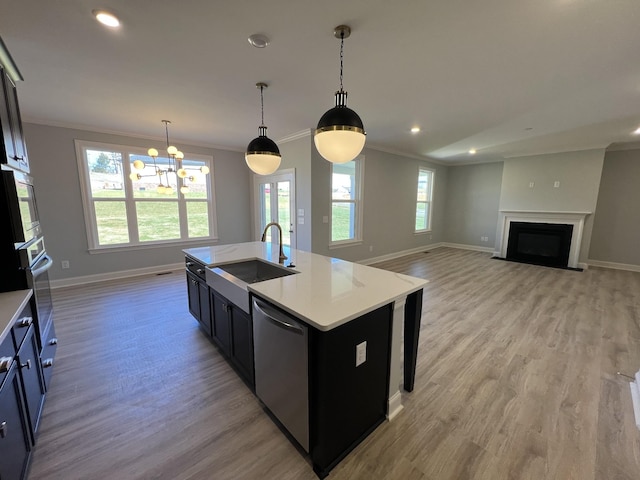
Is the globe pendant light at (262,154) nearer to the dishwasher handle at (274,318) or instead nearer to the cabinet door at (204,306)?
the cabinet door at (204,306)

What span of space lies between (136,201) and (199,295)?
10.8 feet

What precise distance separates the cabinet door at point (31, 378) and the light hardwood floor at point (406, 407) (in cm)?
19

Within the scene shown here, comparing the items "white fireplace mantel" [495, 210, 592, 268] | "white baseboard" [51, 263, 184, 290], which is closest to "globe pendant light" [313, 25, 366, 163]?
"white baseboard" [51, 263, 184, 290]

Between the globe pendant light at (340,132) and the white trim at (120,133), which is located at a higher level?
the white trim at (120,133)

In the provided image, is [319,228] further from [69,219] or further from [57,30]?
[69,219]

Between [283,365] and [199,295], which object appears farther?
[199,295]

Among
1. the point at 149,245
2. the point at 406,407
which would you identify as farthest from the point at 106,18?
the point at 149,245

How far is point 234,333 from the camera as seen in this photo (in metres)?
2.07

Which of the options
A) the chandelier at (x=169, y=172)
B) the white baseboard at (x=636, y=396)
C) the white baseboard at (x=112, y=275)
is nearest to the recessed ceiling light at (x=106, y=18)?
the chandelier at (x=169, y=172)

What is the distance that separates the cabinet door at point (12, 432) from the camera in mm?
1096

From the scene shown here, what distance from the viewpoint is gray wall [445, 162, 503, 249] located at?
725 cm

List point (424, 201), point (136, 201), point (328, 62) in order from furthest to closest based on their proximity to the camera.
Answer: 1. point (424, 201)
2. point (136, 201)
3. point (328, 62)

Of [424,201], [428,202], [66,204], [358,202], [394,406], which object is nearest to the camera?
[394,406]

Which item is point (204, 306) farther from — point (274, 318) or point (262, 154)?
point (262, 154)
